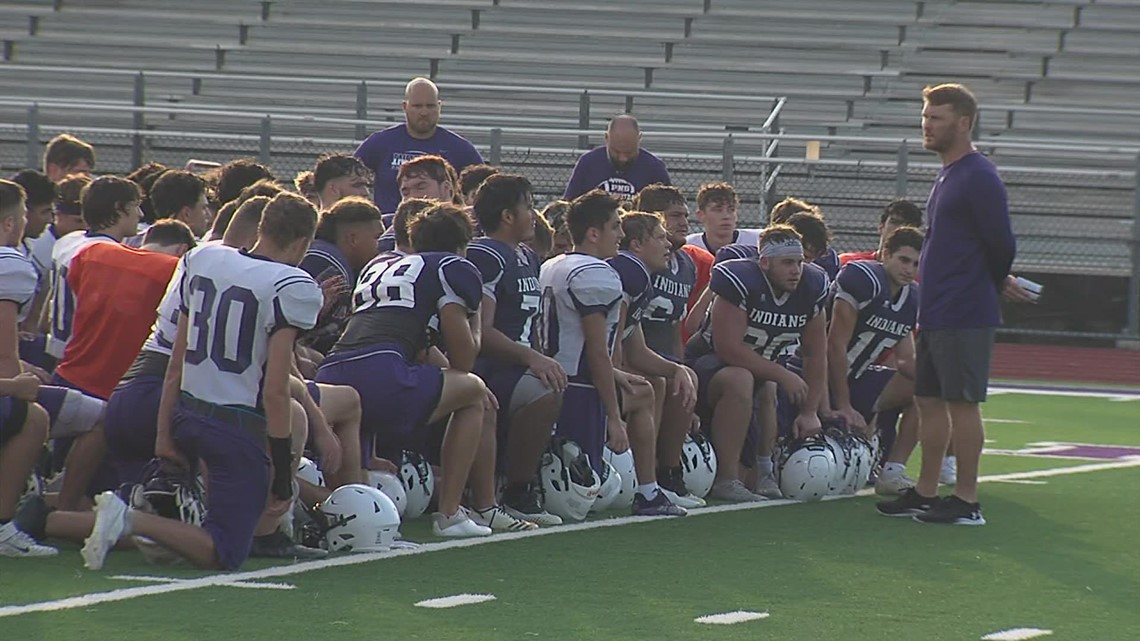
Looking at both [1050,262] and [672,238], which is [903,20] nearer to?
[1050,262]

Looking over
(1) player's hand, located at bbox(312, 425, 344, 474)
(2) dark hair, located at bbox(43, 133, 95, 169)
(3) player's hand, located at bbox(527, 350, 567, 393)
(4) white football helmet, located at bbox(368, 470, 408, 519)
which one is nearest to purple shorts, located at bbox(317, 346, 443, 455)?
(4) white football helmet, located at bbox(368, 470, 408, 519)

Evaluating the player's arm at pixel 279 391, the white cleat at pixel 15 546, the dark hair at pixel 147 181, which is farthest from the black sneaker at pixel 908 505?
the white cleat at pixel 15 546

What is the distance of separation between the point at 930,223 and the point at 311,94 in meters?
13.9

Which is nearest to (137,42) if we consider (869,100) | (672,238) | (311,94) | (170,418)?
(311,94)

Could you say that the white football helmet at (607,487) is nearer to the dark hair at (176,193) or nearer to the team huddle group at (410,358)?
the team huddle group at (410,358)

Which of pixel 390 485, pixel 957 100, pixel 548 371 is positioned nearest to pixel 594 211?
pixel 548 371

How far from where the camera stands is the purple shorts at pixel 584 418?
873cm

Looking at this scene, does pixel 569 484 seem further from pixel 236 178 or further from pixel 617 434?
pixel 236 178

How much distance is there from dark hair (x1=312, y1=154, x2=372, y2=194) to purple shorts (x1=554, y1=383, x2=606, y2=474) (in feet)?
4.78

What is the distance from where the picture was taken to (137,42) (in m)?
23.2

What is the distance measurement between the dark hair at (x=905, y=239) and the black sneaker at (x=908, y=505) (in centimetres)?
136

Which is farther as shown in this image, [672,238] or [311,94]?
[311,94]

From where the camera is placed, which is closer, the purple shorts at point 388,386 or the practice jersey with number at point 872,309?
the purple shorts at point 388,386

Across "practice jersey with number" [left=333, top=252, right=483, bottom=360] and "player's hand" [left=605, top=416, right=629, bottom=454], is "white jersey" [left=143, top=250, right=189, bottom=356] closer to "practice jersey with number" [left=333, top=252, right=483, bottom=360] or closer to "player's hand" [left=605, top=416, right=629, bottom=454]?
"practice jersey with number" [left=333, top=252, right=483, bottom=360]
